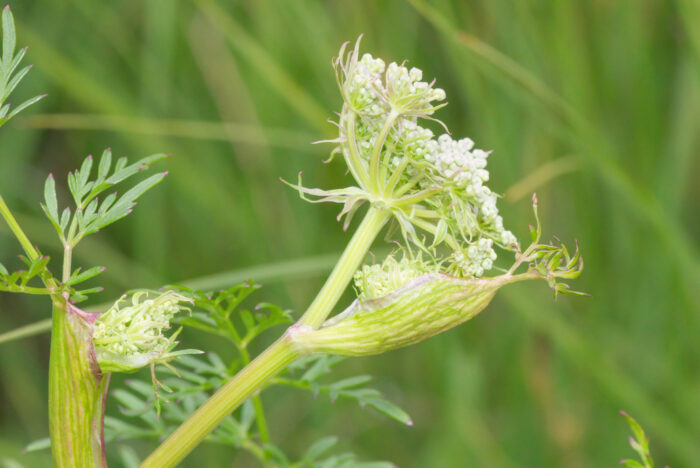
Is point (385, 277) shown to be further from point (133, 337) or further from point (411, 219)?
point (133, 337)

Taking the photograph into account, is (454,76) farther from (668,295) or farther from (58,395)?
(58,395)

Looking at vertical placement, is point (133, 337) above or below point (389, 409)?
above

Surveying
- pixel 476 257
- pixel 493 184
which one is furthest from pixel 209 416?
pixel 493 184

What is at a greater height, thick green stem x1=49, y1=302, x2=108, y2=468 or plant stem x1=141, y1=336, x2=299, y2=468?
thick green stem x1=49, y1=302, x2=108, y2=468

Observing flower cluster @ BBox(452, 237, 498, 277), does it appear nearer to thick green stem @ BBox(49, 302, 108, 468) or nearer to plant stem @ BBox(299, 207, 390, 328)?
plant stem @ BBox(299, 207, 390, 328)

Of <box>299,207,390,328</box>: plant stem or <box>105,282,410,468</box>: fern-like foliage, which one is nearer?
<box>299,207,390,328</box>: plant stem

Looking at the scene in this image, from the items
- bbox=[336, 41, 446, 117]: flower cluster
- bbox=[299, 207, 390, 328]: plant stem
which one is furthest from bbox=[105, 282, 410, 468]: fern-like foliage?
bbox=[336, 41, 446, 117]: flower cluster

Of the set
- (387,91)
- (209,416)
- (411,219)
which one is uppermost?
(387,91)
